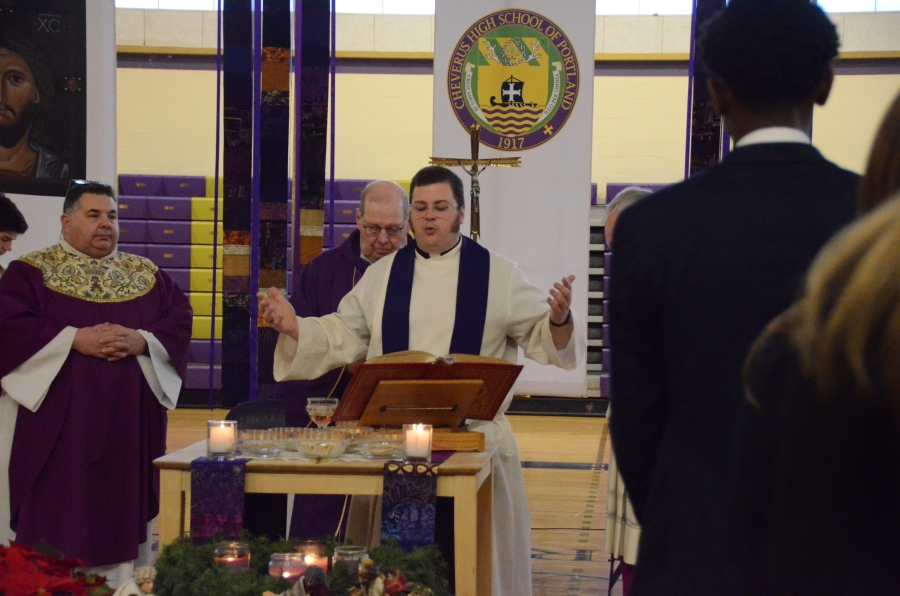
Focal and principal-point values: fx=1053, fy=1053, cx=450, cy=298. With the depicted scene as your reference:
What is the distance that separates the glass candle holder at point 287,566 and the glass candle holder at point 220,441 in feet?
1.10

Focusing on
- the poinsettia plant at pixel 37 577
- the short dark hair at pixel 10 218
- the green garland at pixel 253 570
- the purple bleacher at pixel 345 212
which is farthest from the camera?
the purple bleacher at pixel 345 212

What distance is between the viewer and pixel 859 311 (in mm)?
703

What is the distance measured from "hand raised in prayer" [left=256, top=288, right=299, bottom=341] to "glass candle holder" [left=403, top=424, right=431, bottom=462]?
1.81ft

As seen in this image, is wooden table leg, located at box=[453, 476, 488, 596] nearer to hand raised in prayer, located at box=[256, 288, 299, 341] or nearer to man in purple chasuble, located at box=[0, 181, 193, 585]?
hand raised in prayer, located at box=[256, 288, 299, 341]

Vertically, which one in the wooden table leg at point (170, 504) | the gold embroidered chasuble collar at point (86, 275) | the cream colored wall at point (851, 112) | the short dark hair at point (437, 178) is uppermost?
the cream colored wall at point (851, 112)

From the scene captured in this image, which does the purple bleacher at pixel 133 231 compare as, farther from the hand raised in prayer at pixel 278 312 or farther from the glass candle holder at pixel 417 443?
the glass candle holder at pixel 417 443

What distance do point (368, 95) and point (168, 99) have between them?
2.07 meters

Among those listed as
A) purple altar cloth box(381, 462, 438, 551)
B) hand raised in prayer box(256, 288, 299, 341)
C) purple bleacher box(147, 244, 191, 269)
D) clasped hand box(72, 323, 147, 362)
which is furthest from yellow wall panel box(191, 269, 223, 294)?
purple altar cloth box(381, 462, 438, 551)

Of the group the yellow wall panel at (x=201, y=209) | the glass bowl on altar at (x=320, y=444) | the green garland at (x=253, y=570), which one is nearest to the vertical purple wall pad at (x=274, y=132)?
the glass bowl on altar at (x=320, y=444)

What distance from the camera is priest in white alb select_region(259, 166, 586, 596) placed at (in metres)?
3.23

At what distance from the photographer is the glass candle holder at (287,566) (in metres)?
2.54

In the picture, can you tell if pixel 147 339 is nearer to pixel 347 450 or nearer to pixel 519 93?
pixel 347 450

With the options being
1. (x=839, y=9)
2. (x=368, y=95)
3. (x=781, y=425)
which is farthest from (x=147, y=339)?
(x=839, y=9)

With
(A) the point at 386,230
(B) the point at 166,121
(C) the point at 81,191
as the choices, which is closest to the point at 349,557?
(A) the point at 386,230
